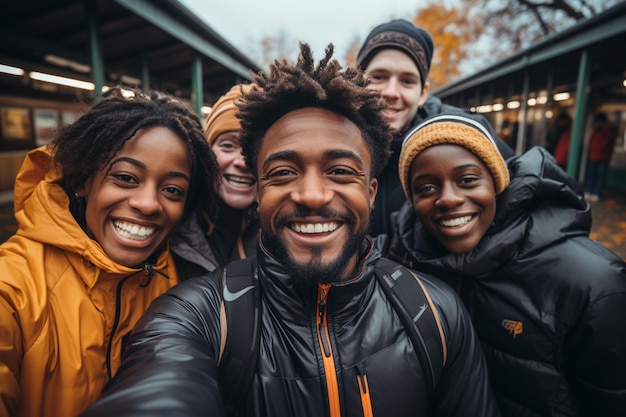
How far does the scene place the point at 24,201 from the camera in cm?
174

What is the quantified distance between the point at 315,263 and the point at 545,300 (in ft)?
3.63

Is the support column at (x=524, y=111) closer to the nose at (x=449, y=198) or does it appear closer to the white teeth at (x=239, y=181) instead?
the nose at (x=449, y=198)

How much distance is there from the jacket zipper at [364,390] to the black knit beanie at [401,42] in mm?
2281

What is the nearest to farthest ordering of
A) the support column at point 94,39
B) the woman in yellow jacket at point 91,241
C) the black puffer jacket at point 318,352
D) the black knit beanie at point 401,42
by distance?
the black puffer jacket at point 318,352
the woman in yellow jacket at point 91,241
the black knit beanie at point 401,42
the support column at point 94,39

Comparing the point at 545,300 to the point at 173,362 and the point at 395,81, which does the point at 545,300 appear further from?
the point at 395,81

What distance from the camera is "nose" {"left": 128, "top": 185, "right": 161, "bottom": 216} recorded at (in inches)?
66.6

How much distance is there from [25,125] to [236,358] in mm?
13746

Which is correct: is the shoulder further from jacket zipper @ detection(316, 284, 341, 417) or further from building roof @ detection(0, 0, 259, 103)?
building roof @ detection(0, 0, 259, 103)

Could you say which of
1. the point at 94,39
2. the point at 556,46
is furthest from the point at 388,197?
the point at 556,46

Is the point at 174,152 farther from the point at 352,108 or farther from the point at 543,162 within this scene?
the point at 543,162

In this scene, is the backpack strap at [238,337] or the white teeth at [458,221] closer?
the backpack strap at [238,337]

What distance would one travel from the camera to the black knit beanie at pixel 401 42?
9.22 ft

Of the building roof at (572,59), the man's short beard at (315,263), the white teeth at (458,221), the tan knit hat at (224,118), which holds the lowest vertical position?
the man's short beard at (315,263)

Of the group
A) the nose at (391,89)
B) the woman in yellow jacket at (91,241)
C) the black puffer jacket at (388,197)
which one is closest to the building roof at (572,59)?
the nose at (391,89)
